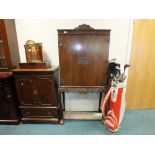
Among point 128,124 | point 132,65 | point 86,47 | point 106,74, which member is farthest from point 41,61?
point 128,124

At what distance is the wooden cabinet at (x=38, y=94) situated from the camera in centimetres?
218

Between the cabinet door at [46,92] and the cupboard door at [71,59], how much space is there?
0.62 ft

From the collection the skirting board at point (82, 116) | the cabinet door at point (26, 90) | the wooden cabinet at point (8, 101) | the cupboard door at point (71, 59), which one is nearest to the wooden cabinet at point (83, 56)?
the cupboard door at point (71, 59)

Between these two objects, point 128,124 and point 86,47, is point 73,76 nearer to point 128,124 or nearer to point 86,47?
point 86,47

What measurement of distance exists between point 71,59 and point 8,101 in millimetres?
1335

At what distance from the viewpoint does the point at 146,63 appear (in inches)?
104

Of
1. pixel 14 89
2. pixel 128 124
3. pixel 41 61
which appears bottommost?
pixel 128 124

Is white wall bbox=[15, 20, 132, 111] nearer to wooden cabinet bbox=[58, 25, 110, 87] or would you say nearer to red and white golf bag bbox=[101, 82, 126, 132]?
wooden cabinet bbox=[58, 25, 110, 87]

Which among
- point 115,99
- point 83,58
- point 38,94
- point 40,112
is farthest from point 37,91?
point 115,99

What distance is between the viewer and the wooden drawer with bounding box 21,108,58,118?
2.36 meters

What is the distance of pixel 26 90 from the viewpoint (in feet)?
7.44

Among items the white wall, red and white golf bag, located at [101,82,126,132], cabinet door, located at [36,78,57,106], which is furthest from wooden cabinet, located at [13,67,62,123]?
red and white golf bag, located at [101,82,126,132]

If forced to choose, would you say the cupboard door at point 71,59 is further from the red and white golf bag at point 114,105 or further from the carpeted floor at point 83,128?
the carpeted floor at point 83,128

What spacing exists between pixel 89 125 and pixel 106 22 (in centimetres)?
193
